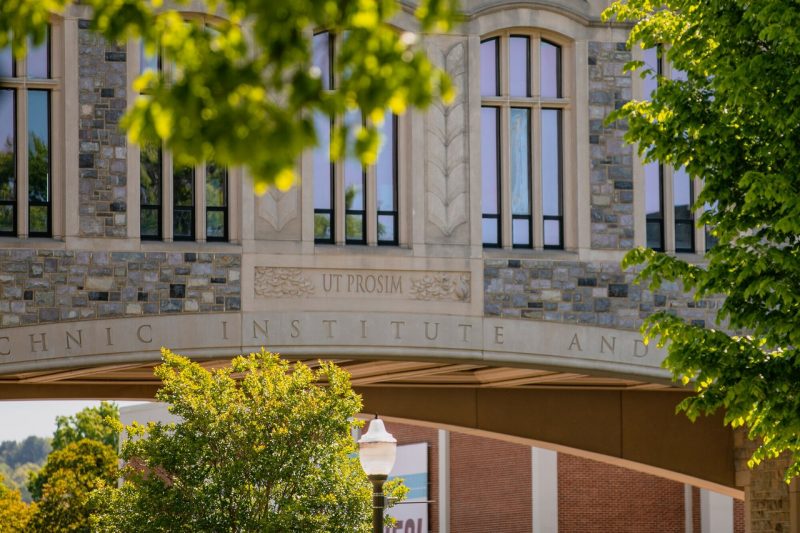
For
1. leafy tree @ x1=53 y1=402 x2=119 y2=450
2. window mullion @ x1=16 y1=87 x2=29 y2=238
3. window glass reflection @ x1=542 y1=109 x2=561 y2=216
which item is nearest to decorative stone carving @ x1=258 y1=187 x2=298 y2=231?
window mullion @ x1=16 y1=87 x2=29 y2=238

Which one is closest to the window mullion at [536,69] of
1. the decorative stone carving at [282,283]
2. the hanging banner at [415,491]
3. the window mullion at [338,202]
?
the window mullion at [338,202]

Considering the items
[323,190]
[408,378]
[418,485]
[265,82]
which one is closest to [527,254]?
[323,190]

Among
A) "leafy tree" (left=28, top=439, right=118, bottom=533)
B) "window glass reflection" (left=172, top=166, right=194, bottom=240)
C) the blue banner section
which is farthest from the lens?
the blue banner section

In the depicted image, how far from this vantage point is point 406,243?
23.2 meters

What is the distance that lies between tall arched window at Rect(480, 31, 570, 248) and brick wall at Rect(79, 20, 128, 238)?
5.67 m

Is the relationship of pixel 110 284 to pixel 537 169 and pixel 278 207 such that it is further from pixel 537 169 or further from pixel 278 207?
pixel 537 169

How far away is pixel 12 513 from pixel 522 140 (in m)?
28.7

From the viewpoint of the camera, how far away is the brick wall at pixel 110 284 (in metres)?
21.4

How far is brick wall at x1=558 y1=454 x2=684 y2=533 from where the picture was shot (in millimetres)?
48325

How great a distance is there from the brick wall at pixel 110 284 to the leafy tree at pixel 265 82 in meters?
15.7

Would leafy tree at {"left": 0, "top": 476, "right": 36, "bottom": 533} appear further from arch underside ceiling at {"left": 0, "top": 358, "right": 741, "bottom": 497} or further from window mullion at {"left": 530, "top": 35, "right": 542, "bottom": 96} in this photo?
window mullion at {"left": 530, "top": 35, "right": 542, "bottom": 96}

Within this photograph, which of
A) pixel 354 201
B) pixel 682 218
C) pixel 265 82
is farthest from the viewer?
pixel 682 218

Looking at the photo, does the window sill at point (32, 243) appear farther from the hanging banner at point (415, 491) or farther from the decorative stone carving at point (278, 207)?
the hanging banner at point (415, 491)

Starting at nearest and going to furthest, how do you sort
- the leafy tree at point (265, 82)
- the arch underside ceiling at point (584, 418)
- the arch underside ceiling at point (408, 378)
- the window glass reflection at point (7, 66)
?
the leafy tree at point (265, 82), the window glass reflection at point (7, 66), the arch underside ceiling at point (408, 378), the arch underside ceiling at point (584, 418)
